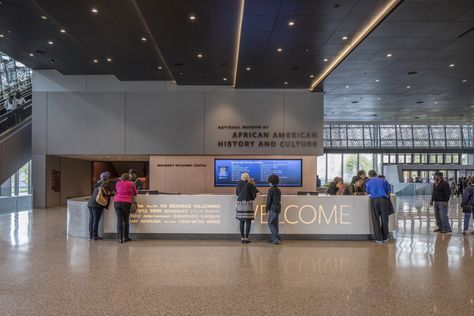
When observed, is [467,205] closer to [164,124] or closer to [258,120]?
[258,120]

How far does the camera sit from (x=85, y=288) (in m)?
4.70

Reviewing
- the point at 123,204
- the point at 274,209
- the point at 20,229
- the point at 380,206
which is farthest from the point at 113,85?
the point at 380,206

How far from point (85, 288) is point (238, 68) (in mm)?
9113

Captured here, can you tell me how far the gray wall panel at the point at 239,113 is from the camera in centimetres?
1511

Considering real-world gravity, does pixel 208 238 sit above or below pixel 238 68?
below

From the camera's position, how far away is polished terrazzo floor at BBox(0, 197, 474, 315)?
13.4 ft

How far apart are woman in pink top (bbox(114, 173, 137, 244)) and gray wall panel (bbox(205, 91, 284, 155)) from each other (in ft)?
23.5

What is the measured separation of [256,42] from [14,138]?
455 inches

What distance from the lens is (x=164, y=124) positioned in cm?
1504

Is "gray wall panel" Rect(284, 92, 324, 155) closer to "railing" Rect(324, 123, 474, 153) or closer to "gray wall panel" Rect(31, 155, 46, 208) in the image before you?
"gray wall panel" Rect(31, 155, 46, 208)

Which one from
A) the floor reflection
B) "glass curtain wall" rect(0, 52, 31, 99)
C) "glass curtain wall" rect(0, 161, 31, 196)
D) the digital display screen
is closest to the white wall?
the digital display screen

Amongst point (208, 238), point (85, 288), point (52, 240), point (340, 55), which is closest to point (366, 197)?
point (208, 238)

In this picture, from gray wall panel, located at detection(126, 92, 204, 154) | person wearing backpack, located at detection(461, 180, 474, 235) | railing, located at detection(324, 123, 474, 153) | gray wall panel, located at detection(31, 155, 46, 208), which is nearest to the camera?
person wearing backpack, located at detection(461, 180, 474, 235)

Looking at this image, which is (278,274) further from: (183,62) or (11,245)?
(183,62)
